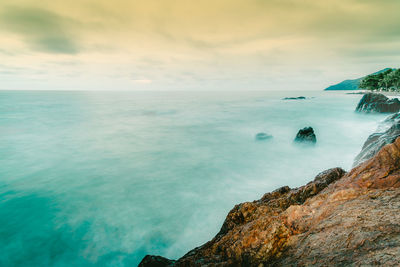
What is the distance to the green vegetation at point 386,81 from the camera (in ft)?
190

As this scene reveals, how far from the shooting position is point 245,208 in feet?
17.0

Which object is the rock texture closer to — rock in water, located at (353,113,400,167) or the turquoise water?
the turquoise water

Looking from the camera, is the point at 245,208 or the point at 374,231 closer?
the point at 374,231

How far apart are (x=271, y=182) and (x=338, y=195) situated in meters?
10.9

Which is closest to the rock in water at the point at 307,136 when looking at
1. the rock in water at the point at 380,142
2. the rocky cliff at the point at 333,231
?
the rock in water at the point at 380,142

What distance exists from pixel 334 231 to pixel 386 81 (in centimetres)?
8115

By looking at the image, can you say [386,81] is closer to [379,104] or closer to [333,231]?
[379,104]

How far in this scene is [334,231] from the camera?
9.82ft

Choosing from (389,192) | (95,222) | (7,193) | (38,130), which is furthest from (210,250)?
(38,130)

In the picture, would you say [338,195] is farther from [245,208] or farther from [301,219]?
[245,208]

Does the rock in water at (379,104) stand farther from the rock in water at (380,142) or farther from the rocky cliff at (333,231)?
the rocky cliff at (333,231)

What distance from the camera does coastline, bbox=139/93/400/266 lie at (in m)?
2.58

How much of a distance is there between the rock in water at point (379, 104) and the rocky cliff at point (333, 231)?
125ft

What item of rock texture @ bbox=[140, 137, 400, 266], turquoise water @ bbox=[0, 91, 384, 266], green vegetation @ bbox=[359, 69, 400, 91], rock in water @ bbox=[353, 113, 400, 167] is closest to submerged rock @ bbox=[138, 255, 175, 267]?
rock texture @ bbox=[140, 137, 400, 266]
